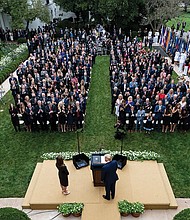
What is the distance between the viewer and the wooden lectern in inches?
290

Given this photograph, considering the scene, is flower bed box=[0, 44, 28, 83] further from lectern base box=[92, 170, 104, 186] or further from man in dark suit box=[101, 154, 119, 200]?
man in dark suit box=[101, 154, 119, 200]

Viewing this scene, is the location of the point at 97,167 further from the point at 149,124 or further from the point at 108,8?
the point at 108,8

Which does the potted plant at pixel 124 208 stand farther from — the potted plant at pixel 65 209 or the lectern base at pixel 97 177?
the potted plant at pixel 65 209

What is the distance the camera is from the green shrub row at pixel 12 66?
1841cm

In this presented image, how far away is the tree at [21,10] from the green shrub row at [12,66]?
18.4 feet

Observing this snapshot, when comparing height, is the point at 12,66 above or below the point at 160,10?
below

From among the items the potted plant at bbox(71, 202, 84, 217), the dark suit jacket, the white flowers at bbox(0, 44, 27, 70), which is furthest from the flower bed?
the dark suit jacket

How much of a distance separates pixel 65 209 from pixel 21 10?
992 inches

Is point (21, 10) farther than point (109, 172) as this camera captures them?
Yes

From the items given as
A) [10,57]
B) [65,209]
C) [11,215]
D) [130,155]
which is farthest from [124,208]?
[10,57]

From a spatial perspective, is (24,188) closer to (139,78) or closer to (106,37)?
(139,78)

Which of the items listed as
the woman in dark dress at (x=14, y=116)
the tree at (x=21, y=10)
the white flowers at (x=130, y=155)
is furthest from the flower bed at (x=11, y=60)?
the white flowers at (x=130, y=155)

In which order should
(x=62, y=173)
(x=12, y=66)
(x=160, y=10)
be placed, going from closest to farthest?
(x=62, y=173)
(x=12, y=66)
(x=160, y=10)

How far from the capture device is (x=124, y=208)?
279 inches
